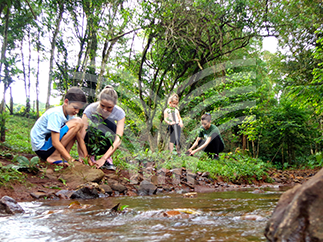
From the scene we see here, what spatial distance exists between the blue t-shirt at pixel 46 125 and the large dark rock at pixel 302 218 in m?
3.30

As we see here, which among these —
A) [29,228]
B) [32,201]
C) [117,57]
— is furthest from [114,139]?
[117,57]

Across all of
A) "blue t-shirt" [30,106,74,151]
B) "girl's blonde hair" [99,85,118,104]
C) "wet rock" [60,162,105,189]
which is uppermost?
"girl's blonde hair" [99,85,118,104]

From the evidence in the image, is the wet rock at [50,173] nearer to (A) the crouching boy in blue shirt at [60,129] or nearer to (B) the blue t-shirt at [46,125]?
(A) the crouching boy in blue shirt at [60,129]

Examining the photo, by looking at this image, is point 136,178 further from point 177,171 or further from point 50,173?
point 50,173

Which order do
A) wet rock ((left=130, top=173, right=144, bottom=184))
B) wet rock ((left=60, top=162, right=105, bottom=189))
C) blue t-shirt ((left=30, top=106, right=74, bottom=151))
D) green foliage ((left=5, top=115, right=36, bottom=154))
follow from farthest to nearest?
green foliage ((left=5, top=115, right=36, bottom=154)), wet rock ((left=130, top=173, right=144, bottom=184)), blue t-shirt ((left=30, top=106, right=74, bottom=151)), wet rock ((left=60, top=162, right=105, bottom=189))

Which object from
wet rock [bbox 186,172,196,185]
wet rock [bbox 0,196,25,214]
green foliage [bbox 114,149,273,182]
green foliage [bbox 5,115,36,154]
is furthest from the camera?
green foliage [bbox 5,115,36,154]

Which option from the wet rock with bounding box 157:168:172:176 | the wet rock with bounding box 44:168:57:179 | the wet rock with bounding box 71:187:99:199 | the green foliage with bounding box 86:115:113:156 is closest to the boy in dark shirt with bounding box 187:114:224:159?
the wet rock with bounding box 157:168:172:176

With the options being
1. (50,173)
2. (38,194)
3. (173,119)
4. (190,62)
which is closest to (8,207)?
(38,194)

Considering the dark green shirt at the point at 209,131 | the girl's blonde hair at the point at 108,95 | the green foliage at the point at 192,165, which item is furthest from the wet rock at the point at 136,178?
the dark green shirt at the point at 209,131

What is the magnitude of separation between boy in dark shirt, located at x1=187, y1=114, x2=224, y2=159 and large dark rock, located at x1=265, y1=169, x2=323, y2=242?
222 inches

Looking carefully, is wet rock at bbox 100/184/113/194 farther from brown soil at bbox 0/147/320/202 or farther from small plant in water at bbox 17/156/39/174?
small plant in water at bbox 17/156/39/174

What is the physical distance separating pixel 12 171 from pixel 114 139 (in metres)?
1.73

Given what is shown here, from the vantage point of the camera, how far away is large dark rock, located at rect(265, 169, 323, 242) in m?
0.90

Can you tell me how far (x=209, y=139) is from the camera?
269 inches
